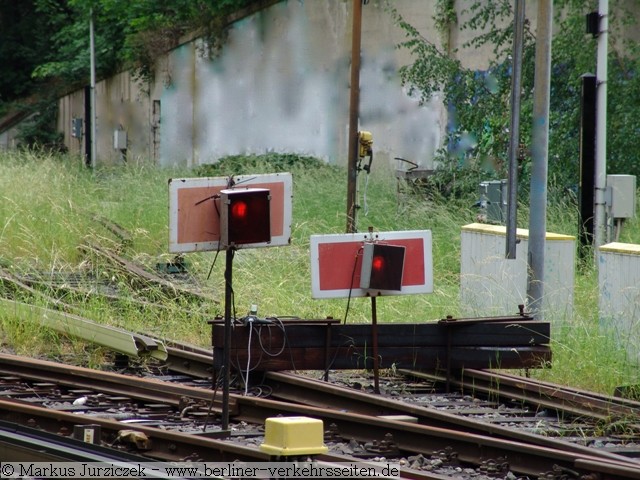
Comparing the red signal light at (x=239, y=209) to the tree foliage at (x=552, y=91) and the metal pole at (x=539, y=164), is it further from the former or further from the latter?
the tree foliage at (x=552, y=91)

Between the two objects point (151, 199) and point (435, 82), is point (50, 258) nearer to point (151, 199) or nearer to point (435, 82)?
point (151, 199)

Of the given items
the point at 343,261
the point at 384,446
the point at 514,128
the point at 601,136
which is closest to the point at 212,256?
the point at 601,136

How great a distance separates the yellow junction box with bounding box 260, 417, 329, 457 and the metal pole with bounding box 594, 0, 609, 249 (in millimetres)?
8894

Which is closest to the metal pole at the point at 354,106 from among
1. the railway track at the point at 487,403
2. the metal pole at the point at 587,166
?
the metal pole at the point at 587,166

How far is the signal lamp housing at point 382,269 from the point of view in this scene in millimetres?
8344

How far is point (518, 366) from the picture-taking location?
28.3 feet

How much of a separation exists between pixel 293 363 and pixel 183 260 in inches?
238

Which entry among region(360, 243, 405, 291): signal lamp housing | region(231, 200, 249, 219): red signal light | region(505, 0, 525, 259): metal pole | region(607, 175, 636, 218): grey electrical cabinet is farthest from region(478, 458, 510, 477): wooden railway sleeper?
region(607, 175, 636, 218): grey electrical cabinet

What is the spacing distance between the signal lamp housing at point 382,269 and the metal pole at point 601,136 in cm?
557

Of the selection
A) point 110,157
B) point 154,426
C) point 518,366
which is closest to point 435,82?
point 518,366

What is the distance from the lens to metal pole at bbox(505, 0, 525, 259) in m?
10.1

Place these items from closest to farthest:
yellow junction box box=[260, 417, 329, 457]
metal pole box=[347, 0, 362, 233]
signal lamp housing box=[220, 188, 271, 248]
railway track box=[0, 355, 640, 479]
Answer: yellow junction box box=[260, 417, 329, 457], railway track box=[0, 355, 640, 479], signal lamp housing box=[220, 188, 271, 248], metal pole box=[347, 0, 362, 233]

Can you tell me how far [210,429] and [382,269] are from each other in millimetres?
1988

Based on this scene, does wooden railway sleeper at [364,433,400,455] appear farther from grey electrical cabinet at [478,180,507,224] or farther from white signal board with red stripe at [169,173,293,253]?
grey electrical cabinet at [478,180,507,224]
